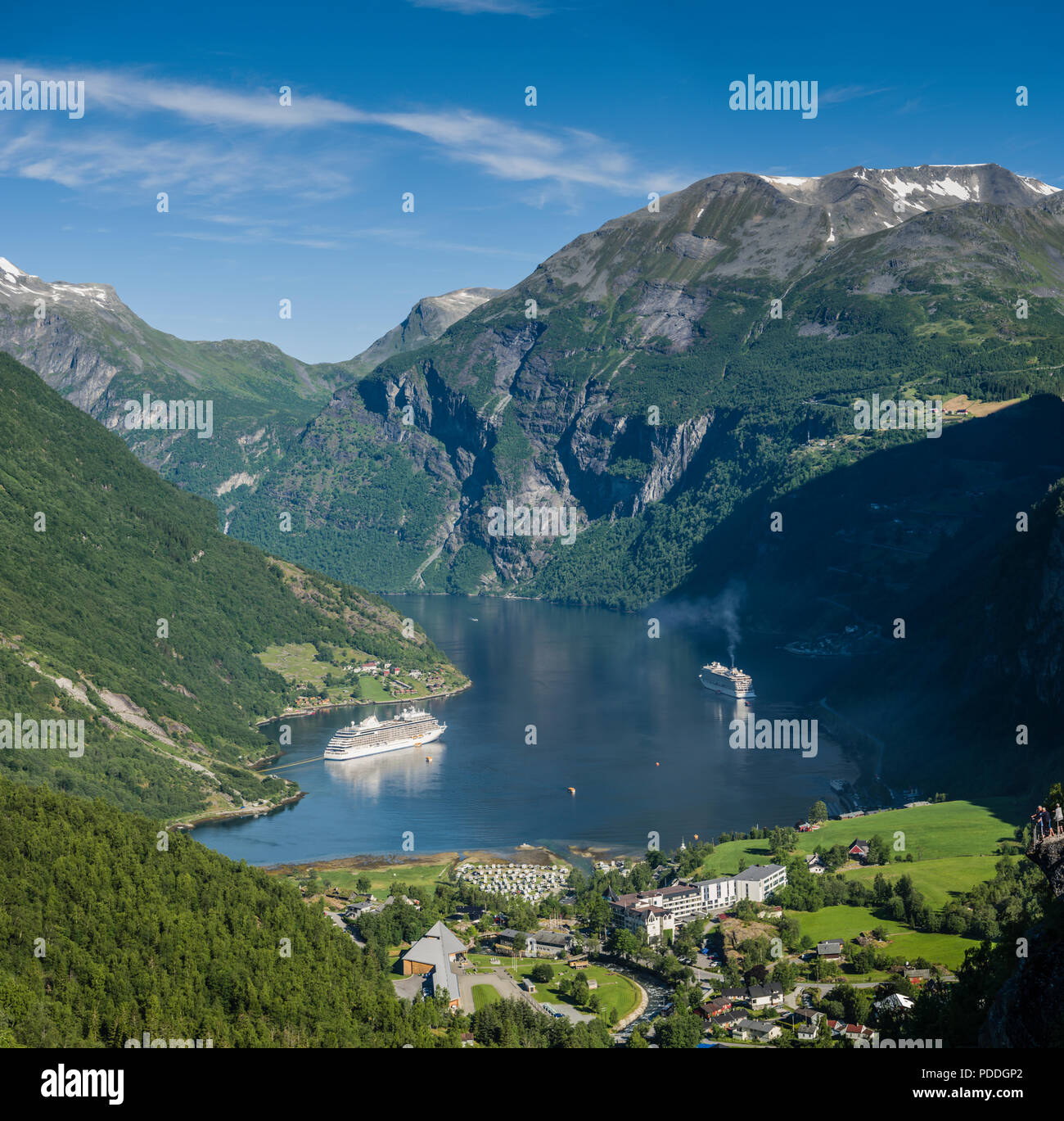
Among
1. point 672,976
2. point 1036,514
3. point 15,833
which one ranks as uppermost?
point 1036,514

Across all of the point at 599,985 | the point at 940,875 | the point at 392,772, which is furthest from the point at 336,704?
the point at 599,985

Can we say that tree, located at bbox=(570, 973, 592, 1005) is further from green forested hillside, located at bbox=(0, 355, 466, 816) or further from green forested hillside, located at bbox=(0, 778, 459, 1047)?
green forested hillside, located at bbox=(0, 355, 466, 816)

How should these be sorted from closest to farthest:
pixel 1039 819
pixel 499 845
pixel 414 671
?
pixel 1039 819 → pixel 499 845 → pixel 414 671

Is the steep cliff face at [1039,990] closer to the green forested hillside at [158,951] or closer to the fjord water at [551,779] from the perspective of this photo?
the green forested hillside at [158,951]

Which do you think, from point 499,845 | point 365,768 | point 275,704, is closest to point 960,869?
point 499,845

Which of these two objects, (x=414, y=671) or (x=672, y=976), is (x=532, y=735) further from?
(x=672, y=976)

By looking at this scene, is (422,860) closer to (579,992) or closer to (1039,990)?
(579,992)

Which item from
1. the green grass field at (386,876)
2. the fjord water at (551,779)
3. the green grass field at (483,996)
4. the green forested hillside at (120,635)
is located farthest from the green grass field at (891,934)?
the green forested hillside at (120,635)
